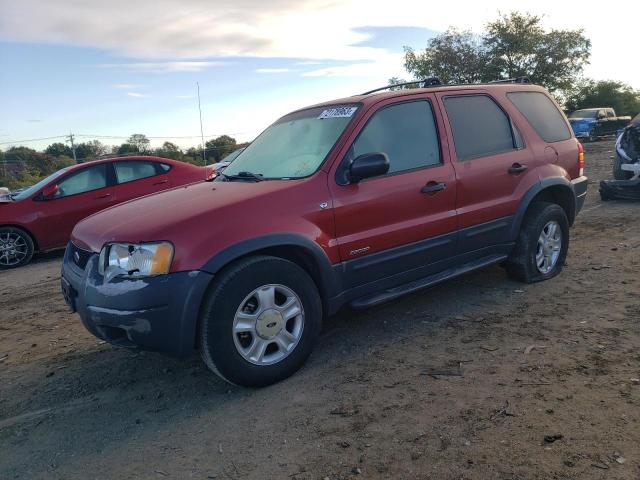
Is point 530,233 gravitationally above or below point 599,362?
above

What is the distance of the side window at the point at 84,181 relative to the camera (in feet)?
27.6

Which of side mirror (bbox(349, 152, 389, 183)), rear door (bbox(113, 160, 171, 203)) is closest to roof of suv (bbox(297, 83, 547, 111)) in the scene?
side mirror (bbox(349, 152, 389, 183))

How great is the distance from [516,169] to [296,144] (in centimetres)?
199

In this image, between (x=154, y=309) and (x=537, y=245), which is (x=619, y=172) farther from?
(x=154, y=309)

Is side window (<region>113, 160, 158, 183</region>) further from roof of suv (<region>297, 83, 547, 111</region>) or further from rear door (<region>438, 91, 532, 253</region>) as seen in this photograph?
rear door (<region>438, 91, 532, 253</region>)

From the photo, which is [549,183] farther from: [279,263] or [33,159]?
[33,159]

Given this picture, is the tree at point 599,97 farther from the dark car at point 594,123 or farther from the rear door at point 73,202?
the rear door at point 73,202

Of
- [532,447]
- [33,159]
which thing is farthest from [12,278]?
[33,159]

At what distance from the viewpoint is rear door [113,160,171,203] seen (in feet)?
28.8

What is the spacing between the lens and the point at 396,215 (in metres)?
3.88

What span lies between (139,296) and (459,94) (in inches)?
122

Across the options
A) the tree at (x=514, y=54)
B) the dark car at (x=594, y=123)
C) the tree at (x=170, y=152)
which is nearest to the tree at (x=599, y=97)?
the tree at (x=514, y=54)

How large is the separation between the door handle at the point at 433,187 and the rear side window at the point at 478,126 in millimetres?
339

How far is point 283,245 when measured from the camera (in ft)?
11.0
